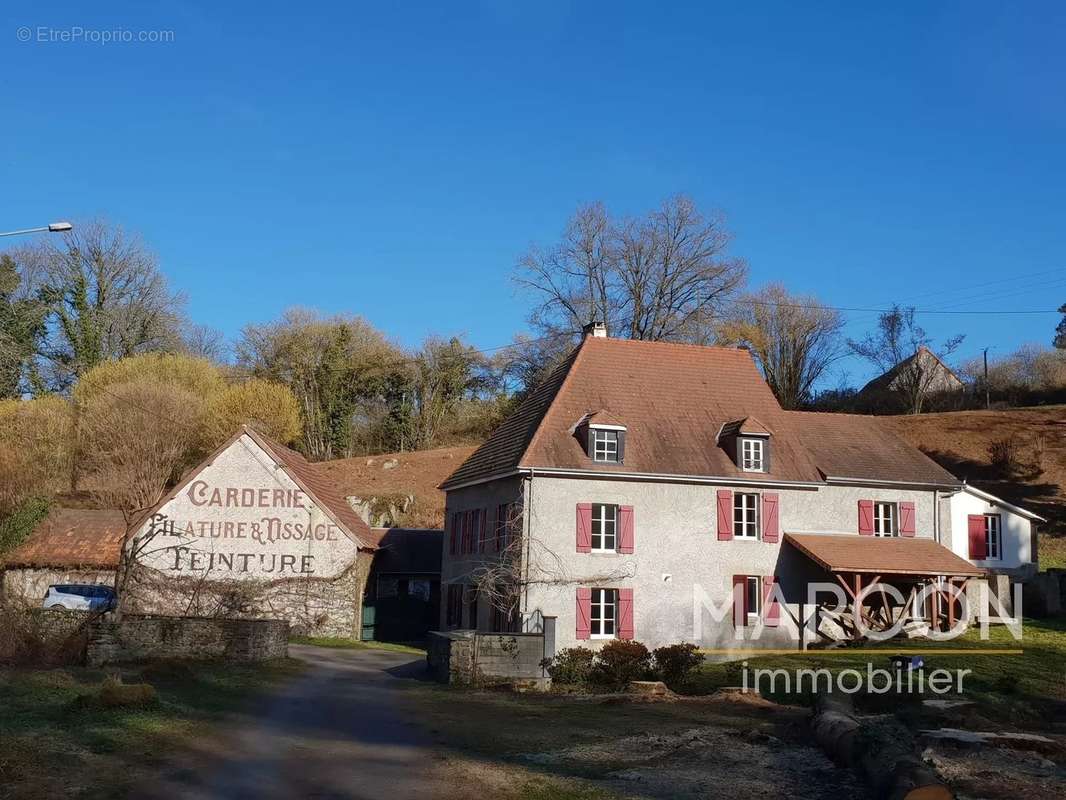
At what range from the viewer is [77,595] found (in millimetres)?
33938

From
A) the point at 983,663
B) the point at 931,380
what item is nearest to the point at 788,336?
the point at 931,380

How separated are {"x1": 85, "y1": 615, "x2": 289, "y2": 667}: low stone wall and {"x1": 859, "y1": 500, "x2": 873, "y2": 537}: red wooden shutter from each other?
18218 mm

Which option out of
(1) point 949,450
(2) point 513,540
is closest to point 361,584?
(2) point 513,540

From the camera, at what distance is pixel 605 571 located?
29.5m

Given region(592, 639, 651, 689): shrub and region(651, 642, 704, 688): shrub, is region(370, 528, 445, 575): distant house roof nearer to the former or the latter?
region(592, 639, 651, 689): shrub

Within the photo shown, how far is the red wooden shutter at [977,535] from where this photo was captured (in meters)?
35.6

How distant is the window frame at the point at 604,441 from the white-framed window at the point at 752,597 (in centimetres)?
537

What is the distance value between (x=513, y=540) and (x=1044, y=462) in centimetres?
3342

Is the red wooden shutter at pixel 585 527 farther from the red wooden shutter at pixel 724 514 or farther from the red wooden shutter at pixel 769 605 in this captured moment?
the red wooden shutter at pixel 769 605

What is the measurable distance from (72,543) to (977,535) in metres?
32.2

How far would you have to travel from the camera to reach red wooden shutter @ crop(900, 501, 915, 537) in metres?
32.8

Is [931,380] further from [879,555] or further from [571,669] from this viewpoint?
[571,669]

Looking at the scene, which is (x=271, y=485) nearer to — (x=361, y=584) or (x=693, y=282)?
(x=361, y=584)

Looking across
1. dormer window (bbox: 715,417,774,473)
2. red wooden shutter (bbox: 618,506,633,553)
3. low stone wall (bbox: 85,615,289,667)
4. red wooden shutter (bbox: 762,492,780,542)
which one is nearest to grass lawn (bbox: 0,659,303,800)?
low stone wall (bbox: 85,615,289,667)
